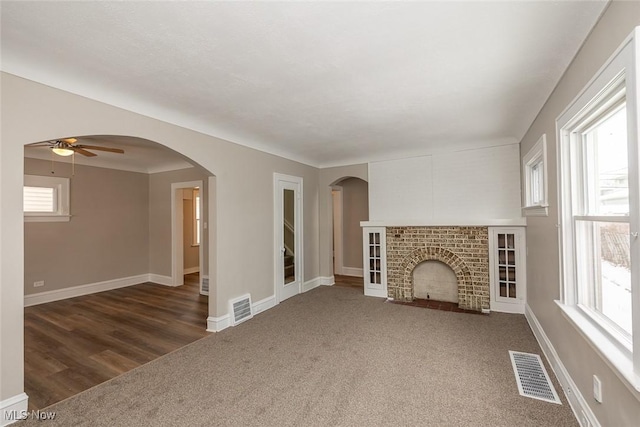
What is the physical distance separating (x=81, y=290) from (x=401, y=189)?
20.5 ft

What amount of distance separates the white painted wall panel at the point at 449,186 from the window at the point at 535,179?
0.35 m

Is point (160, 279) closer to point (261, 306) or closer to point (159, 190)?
point (159, 190)

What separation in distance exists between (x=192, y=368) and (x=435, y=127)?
3.87 m

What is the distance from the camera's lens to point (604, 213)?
1.79 m

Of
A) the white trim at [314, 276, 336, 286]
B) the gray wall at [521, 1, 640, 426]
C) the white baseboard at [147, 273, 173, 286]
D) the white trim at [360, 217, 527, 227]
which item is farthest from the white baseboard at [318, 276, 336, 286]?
the gray wall at [521, 1, 640, 426]

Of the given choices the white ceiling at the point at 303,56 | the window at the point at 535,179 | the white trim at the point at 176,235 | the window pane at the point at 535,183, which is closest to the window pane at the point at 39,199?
the white trim at the point at 176,235

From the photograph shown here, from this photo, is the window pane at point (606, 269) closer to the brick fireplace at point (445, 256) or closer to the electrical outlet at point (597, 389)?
the electrical outlet at point (597, 389)

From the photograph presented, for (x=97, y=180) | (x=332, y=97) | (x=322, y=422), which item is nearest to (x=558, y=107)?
(x=332, y=97)

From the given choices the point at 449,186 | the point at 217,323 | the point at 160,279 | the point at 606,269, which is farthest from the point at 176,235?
the point at 606,269

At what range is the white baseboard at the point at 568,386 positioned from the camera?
1.82 meters

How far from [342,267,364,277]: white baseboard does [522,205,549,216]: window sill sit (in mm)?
3706

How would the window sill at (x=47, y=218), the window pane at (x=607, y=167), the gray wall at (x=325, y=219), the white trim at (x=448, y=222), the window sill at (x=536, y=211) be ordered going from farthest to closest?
the gray wall at (x=325, y=219), the window sill at (x=47, y=218), the white trim at (x=448, y=222), the window sill at (x=536, y=211), the window pane at (x=607, y=167)

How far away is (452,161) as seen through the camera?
4.68m

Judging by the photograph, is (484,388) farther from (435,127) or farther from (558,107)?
(435,127)
